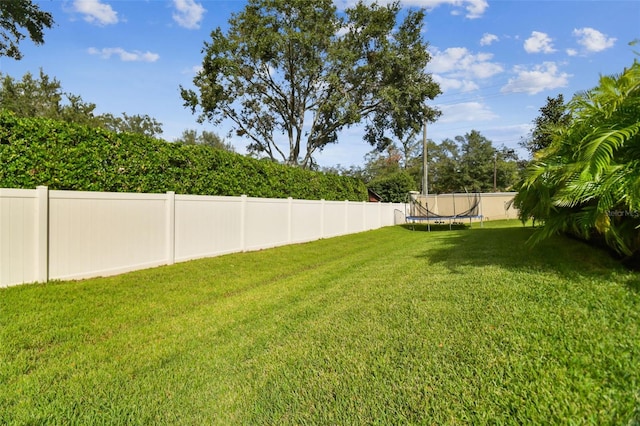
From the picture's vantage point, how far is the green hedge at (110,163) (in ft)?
15.1

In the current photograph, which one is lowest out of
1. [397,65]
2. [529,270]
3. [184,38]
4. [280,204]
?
[529,270]

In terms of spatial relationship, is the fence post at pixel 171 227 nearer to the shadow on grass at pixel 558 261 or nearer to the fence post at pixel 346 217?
the shadow on grass at pixel 558 261

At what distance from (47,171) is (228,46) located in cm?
1215

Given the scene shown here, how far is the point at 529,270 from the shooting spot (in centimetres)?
343

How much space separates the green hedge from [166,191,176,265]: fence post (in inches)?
17.0

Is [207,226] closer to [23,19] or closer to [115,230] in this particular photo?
[115,230]

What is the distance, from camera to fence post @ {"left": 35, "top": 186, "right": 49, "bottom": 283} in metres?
4.41

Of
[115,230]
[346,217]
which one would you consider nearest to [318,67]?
[346,217]

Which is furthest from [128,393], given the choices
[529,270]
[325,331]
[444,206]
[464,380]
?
[444,206]

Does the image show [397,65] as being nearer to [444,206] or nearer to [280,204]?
[444,206]

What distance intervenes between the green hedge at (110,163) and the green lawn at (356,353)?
1819 mm

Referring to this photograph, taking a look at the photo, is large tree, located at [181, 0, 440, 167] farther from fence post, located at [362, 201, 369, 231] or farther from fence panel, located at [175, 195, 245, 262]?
fence panel, located at [175, 195, 245, 262]

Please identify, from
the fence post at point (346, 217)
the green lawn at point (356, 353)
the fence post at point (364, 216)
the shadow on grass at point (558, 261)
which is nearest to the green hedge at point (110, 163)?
the green lawn at point (356, 353)

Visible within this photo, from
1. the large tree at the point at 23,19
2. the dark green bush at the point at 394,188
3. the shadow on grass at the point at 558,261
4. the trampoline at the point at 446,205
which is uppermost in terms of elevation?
the large tree at the point at 23,19
